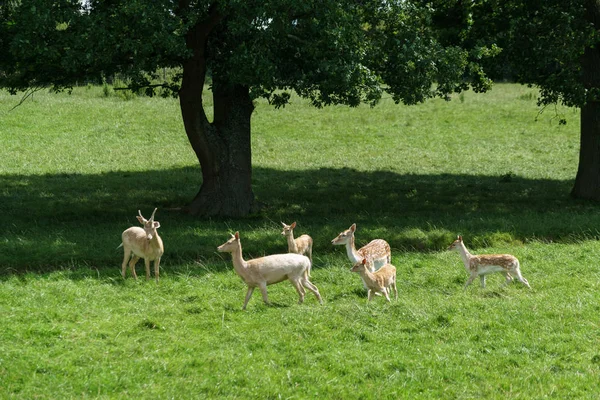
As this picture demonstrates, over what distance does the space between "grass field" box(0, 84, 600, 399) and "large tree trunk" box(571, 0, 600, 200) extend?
2.67 ft

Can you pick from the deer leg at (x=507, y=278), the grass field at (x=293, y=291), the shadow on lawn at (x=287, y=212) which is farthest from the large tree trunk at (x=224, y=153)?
the deer leg at (x=507, y=278)

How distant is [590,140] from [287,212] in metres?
10.3

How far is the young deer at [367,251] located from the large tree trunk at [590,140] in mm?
12338

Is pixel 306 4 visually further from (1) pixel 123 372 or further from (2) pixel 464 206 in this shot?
(1) pixel 123 372

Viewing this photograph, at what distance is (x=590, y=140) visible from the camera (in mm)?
25812

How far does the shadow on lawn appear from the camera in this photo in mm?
17828

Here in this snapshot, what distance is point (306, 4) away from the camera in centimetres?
1894

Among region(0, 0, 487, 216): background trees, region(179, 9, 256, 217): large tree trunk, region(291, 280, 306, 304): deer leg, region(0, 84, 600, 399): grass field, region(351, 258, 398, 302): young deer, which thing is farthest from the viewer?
region(179, 9, 256, 217): large tree trunk

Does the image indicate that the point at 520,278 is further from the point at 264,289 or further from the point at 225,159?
the point at 225,159

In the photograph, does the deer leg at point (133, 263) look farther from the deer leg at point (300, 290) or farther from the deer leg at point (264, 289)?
the deer leg at point (300, 290)

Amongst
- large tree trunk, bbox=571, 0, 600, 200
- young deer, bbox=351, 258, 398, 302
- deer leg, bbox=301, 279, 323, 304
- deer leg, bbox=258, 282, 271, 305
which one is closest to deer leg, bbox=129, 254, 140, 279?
deer leg, bbox=258, 282, 271, 305

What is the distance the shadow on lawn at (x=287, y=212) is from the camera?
17828 millimetres

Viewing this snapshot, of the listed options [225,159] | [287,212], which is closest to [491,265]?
[287,212]

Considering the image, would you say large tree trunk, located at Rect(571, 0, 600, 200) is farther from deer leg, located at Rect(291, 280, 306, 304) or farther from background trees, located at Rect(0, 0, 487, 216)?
deer leg, located at Rect(291, 280, 306, 304)
